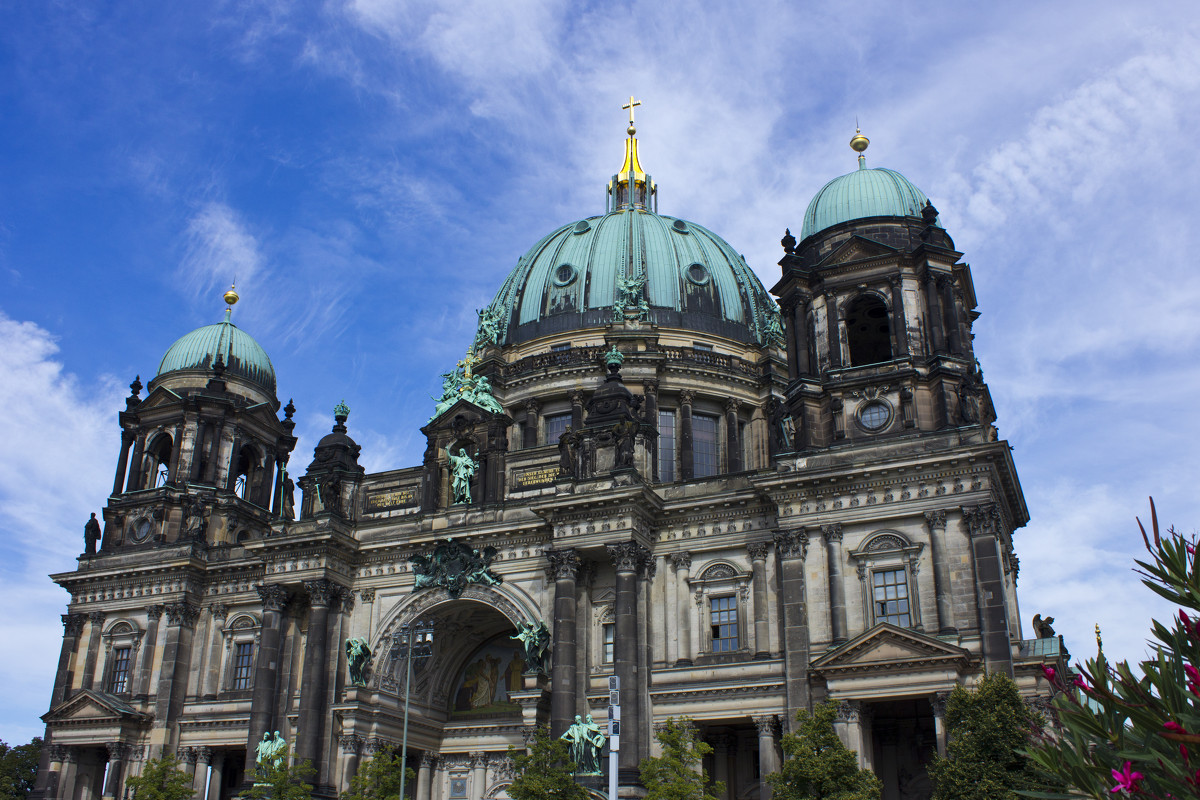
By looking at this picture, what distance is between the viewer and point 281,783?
37.1 m

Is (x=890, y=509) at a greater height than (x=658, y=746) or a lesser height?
greater

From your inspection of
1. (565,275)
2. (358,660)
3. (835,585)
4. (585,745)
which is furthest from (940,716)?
(565,275)

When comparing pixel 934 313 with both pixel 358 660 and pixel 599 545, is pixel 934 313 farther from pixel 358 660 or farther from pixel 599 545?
pixel 358 660

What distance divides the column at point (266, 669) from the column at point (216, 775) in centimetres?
358

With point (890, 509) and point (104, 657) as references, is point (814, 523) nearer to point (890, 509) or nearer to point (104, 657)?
point (890, 509)

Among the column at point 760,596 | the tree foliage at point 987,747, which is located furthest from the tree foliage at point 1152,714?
the column at point 760,596

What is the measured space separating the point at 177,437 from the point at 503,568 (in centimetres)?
2038

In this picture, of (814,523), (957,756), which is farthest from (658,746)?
(957,756)

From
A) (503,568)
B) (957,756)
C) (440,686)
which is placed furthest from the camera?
(440,686)

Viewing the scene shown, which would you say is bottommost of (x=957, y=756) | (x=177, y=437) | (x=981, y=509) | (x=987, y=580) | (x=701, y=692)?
(x=957, y=756)

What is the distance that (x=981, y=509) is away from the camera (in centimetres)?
3428

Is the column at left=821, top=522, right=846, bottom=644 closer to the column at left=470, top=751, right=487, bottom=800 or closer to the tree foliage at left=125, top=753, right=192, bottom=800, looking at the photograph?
the column at left=470, top=751, right=487, bottom=800

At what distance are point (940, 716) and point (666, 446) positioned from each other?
21.7 meters

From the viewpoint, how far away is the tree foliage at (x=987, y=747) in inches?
1059
